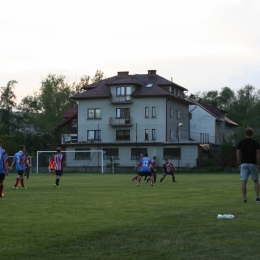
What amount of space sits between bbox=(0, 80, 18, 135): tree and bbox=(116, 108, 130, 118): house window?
64.6 ft

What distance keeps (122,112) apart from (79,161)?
29.8 ft

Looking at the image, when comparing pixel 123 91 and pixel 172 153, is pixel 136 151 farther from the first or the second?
pixel 123 91

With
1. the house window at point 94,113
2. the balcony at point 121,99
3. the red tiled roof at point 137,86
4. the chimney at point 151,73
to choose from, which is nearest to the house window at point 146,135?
the balcony at point 121,99

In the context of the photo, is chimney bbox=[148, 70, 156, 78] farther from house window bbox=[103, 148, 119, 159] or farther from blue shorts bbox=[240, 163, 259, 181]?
blue shorts bbox=[240, 163, 259, 181]

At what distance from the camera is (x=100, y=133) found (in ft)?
258

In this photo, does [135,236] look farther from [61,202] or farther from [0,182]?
[0,182]

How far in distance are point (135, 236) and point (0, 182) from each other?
11.4 metres

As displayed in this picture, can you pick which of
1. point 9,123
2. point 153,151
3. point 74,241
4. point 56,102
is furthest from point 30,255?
point 56,102

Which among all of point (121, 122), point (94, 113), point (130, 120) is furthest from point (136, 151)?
point (94, 113)

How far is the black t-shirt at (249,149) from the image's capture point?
17.2 meters

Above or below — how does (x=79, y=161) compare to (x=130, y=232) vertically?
above

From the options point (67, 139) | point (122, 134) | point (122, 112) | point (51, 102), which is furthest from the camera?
point (51, 102)

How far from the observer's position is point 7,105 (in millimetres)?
90875

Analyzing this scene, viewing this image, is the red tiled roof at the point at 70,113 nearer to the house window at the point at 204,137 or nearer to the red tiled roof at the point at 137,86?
the red tiled roof at the point at 137,86
